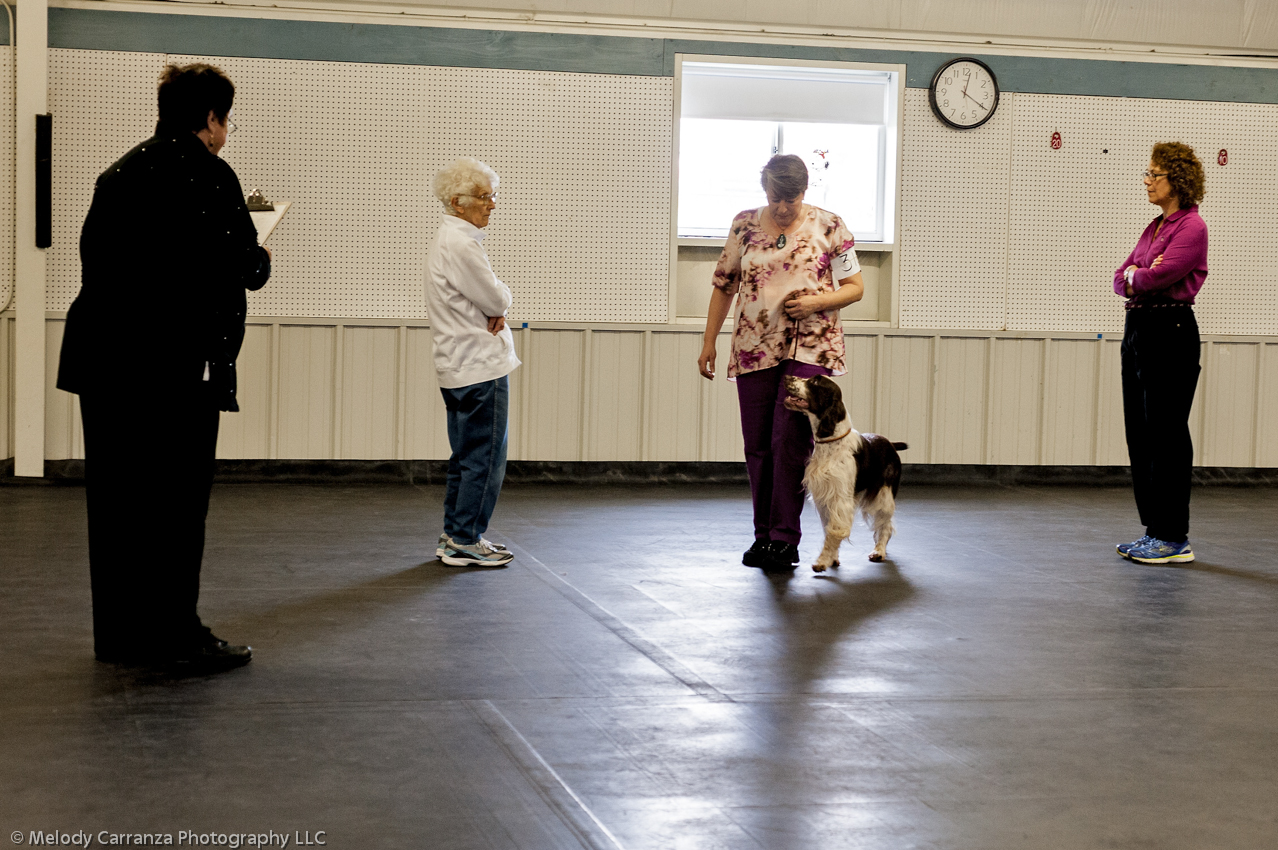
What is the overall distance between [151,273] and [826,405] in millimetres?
2619

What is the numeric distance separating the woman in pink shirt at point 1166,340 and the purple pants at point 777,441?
1515 mm

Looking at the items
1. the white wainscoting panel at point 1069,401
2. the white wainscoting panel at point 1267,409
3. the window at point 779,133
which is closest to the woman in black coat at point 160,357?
the window at point 779,133

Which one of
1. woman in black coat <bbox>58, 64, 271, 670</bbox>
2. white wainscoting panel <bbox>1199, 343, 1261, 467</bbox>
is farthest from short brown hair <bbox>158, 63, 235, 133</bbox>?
white wainscoting panel <bbox>1199, 343, 1261, 467</bbox>

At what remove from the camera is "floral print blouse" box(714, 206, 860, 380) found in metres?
4.98

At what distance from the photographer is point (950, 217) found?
8.55 m

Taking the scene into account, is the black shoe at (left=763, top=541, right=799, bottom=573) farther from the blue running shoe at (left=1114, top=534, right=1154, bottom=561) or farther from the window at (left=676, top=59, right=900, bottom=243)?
the window at (left=676, top=59, right=900, bottom=243)

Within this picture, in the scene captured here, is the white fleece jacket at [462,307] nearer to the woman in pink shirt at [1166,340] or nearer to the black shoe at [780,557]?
the black shoe at [780,557]

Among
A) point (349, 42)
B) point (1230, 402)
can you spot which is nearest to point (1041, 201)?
point (1230, 402)

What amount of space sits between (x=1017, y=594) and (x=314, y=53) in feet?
18.2

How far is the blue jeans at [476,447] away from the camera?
16.2 ft

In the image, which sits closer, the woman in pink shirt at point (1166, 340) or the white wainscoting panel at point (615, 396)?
the woman in pink shirt at point (1166, 340)

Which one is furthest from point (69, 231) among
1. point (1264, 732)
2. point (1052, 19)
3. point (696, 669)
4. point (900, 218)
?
point (1264, 732)

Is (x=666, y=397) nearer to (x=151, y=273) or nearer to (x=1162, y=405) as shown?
(x=1162, y=405)

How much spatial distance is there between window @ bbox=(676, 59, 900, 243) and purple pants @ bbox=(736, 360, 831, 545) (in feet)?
11.6
